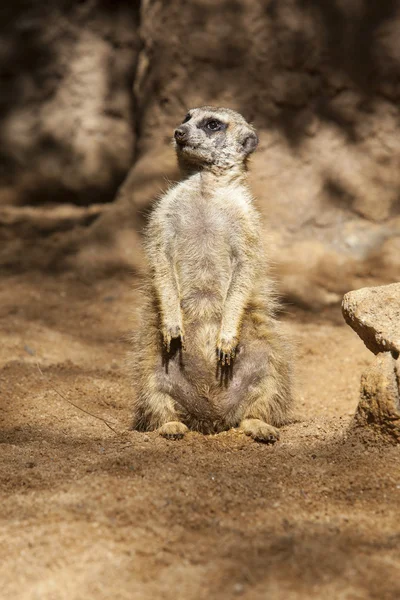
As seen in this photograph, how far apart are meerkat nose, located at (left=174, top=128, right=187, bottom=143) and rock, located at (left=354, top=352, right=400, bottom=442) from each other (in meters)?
1.26

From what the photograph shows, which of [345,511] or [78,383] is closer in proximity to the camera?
[345,511]

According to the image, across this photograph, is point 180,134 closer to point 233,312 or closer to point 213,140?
point 213,140

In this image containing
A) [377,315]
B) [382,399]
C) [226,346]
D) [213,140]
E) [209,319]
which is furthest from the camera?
[213,140]

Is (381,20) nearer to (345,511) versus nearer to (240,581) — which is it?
(345,511)

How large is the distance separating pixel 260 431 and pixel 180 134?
4.22 feet

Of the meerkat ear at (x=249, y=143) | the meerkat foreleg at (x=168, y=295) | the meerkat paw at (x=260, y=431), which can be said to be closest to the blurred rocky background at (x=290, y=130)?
the meerkat ear at (x=249, y=143)

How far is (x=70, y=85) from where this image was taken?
20.3 ft

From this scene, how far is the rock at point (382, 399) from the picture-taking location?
8.23 ft

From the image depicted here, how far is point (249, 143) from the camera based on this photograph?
3.35 meters

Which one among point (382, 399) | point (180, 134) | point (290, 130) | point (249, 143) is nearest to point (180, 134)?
point (180, 134)

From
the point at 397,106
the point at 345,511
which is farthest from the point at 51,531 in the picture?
the point at 397,106

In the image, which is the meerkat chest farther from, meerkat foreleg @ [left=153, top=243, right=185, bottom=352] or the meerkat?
meerkat foreleg @ [left=153, top=243, right=185, bottom=352]

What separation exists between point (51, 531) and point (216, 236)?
1.54m

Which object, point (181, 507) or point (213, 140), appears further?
point (213, 140)
